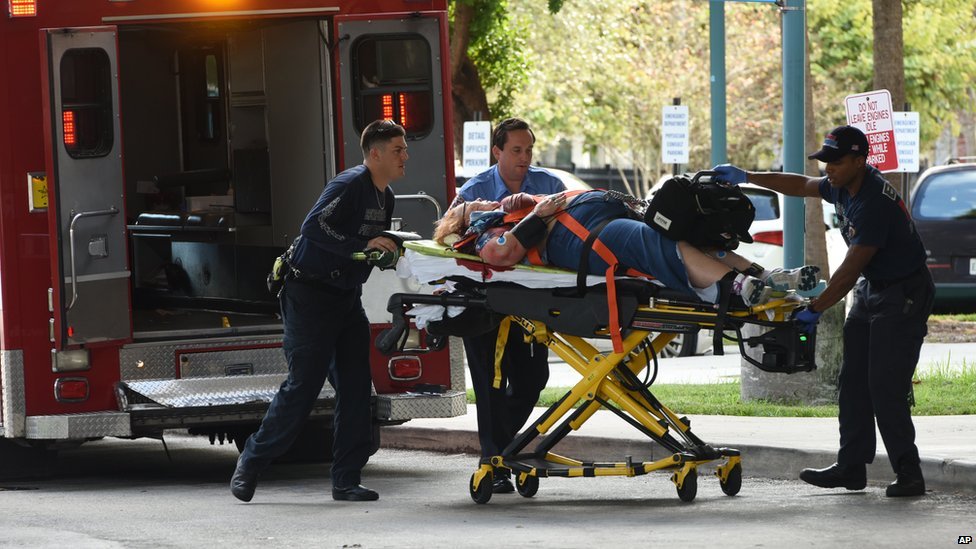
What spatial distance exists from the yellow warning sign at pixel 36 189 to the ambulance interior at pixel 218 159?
132 centimetres

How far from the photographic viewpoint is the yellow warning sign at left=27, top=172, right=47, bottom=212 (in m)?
9.06

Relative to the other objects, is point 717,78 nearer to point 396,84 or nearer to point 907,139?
point 907,139

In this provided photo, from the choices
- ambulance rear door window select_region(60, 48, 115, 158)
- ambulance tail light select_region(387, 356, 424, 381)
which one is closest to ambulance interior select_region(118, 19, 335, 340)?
ambulance tail light select_region(387, 356, 424, 381)

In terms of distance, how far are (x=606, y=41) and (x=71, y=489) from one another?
101 feet

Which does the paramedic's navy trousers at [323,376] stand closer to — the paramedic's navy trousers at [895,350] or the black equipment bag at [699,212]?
the black equipment bag at [699,212]

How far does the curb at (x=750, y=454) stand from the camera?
8.44 metres

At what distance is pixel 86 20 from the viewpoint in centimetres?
915

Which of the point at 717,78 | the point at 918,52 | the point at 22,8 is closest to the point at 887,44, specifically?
the point at 717,78

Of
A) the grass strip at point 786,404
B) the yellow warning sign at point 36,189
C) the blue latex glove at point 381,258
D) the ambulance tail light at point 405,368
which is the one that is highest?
the yellow warning sign at point 36,189

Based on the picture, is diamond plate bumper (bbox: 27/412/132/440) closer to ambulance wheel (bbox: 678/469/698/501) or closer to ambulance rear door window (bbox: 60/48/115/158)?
ambulance rear door window (bbox: 60/48/115/158)

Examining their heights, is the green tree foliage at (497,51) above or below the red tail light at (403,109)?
above

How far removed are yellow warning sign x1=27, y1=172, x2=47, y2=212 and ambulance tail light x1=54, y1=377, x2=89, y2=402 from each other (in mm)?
953

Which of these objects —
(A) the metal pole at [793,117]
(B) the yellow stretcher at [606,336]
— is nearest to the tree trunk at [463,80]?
(A) the metal pole at [793,117]

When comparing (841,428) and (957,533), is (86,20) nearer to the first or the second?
(841,428)
